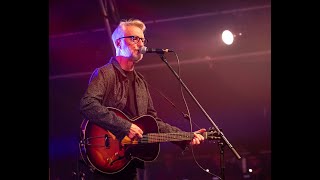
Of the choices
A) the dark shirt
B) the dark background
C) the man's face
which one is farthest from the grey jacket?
the dark background

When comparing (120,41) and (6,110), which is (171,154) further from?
(6,110)

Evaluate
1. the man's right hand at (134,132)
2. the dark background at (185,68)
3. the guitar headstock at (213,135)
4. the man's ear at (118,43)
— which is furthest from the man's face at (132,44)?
the dark background at (185,68)

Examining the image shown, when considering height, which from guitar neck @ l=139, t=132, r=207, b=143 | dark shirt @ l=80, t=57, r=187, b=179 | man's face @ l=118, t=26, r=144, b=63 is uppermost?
man's face @ l=118, t=26, r=144, b=63

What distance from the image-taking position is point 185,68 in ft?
18.5

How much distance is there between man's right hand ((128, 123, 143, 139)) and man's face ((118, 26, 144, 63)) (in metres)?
0.48

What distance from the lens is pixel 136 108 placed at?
2734 mm

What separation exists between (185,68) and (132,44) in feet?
9.34

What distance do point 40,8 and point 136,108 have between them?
83 centimetres

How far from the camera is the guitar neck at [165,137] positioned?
2.62 meters

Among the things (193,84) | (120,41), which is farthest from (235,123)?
(120,41)

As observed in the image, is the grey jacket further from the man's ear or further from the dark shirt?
the man's ear

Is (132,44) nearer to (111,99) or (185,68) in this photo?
(111,99)

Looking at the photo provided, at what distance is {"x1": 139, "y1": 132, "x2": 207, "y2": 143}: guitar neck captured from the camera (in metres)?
2.62

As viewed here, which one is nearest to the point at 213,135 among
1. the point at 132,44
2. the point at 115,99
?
the point at 115,99
